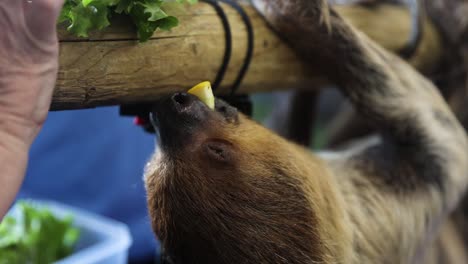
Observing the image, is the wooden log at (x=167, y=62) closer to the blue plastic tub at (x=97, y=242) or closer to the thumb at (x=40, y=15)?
the thumb at (x=40, y=15)

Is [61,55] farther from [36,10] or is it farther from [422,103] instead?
[422,103]

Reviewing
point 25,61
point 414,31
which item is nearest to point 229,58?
point 25,61

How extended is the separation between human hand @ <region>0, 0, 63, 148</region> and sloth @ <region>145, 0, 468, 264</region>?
0.35 meters

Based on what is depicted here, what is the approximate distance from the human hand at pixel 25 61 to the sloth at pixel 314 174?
347mm

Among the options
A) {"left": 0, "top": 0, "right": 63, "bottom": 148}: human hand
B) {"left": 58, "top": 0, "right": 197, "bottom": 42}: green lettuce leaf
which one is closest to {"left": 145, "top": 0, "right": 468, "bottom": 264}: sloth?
{"left": 58, "top": 0, "right": 197, "bottom": 42}: green lettuce leaf

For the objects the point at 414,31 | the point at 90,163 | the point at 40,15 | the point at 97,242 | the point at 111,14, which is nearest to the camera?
the point at 40,15

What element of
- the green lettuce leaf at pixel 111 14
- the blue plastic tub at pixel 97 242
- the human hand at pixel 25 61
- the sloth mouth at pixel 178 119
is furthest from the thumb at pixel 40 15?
the blue plastic tub at pixel 97 242

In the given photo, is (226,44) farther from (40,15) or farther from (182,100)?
(40,15)

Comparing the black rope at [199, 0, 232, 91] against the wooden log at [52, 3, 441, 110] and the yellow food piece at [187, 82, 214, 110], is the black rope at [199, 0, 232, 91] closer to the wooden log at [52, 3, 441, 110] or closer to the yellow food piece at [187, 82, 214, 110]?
the wooden log at [52, 3, 441, 110]

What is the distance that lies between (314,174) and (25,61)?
860 mm

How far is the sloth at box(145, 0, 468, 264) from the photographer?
124 cm

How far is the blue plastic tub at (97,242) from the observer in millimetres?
1773

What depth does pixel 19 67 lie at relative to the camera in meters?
0.88

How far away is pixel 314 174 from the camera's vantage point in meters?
1.51
